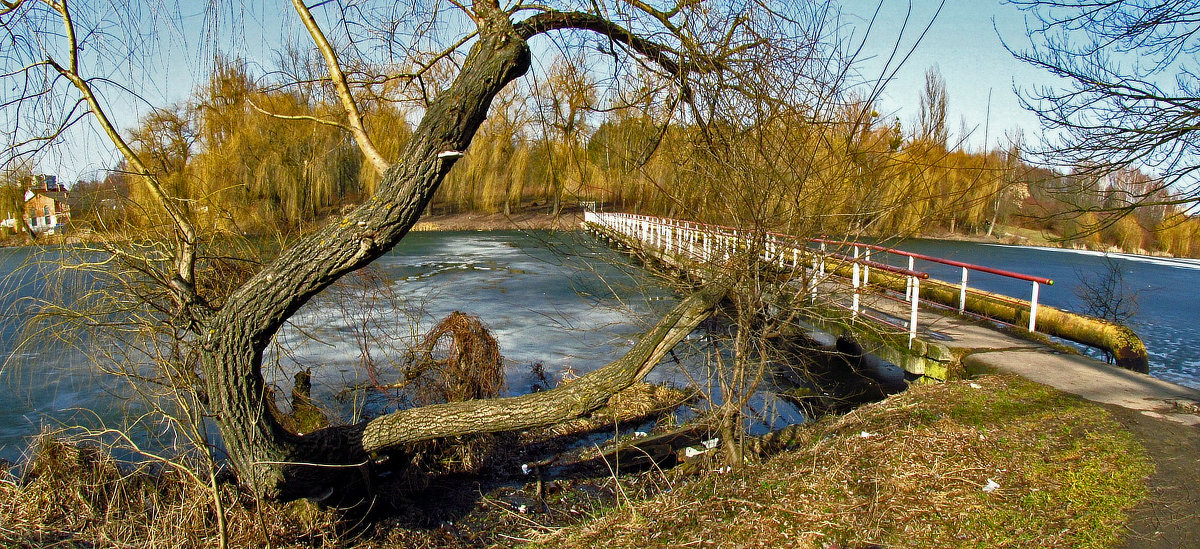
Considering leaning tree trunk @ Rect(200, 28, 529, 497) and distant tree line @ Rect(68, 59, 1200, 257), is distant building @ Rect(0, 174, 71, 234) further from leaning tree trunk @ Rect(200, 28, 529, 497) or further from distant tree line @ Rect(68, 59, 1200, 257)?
leaning tree trunk @ Rect(200, 28, 529, 497)

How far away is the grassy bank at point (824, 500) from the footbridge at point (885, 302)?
805 millimetres

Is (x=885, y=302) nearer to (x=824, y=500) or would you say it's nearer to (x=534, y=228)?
(x=824, y=500)

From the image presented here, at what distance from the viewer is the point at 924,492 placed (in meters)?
3.66

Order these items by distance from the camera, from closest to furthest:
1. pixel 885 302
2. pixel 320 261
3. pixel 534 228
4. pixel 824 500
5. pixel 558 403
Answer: pixel 824 500, pixel 320 261, pixel 534 228, pixel 558 403, pixel 885 302

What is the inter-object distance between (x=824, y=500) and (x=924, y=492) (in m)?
0.55

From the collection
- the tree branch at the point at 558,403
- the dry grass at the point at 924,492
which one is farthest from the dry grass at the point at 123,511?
the dry grass at the point at 924,492

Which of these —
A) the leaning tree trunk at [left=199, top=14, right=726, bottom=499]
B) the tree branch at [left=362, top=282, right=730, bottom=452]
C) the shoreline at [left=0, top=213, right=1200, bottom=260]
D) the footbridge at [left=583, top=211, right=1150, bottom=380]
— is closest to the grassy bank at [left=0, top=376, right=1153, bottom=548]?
the leaning tree trunk at [left=199, top=14, right=726, bottom=499]

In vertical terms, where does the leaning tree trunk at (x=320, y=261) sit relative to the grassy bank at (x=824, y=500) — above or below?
above

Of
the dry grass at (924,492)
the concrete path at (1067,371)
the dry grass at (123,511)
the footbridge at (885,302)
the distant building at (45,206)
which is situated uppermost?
the distant building at (45,206)

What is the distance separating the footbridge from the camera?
379cm

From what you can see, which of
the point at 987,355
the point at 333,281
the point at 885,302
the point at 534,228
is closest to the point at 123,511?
the point at 333,281

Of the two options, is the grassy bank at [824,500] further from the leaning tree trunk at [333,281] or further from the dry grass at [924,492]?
the leaning tree trunk at [333,281]

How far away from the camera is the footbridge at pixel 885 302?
3793 mm

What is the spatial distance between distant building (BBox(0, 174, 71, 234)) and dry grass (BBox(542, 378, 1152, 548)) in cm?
360
